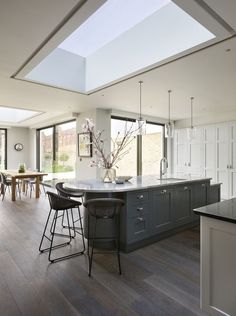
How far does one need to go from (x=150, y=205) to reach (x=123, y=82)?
2.16 meters

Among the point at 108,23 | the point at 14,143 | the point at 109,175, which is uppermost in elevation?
the point at 108,23

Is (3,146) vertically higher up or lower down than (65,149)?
higher up

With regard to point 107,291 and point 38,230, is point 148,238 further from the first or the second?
point 38,230

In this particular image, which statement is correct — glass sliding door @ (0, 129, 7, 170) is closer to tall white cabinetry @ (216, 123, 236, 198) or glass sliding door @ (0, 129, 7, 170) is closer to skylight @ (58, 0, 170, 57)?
skylight @ (58, 0, 170, 57)

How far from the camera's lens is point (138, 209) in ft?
10.0

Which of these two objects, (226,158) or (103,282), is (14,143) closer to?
(226,158)

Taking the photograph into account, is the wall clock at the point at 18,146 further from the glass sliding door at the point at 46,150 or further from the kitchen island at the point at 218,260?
the kitchen island at the point at 218,260

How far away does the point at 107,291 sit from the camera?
212cm

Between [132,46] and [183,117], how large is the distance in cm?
434

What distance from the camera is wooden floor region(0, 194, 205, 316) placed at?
188cm

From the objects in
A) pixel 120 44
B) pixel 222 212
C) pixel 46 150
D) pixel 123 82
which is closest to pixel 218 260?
pixel 222 212

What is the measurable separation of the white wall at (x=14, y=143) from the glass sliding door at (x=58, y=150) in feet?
2.62

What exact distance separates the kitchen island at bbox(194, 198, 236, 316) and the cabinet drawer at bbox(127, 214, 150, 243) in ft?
4.31

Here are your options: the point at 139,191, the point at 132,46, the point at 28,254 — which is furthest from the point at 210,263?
the point at 132,46
